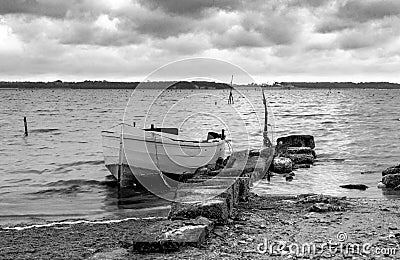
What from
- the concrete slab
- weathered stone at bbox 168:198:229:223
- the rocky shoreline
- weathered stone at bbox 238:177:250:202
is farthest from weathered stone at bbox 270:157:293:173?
the concrete slab

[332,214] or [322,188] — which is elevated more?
[332,214]

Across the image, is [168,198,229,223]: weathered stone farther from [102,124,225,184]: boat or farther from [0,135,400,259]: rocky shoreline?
[102,124,225,184]: boat

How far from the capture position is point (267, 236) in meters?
8.66

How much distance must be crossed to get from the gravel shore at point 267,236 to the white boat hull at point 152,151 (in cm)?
679

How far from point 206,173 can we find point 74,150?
18367mm

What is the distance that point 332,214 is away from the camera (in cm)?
1065

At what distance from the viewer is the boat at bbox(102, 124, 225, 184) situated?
747 inches

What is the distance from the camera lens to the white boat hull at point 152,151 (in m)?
19.0

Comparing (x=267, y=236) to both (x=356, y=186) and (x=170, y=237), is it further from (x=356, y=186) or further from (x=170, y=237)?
(x=356, y=186)

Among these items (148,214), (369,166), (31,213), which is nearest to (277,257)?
(148,214)

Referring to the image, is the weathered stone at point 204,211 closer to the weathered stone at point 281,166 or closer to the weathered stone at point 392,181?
the weathered stone at point 392,181

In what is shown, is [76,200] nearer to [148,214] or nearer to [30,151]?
[148,214]

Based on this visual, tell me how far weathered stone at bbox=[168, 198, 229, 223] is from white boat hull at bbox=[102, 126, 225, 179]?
33.1 feet

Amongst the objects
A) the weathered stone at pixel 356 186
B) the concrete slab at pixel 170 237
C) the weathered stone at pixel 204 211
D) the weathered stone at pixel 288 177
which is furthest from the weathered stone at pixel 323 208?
the weathered stone at pixel 288 177
